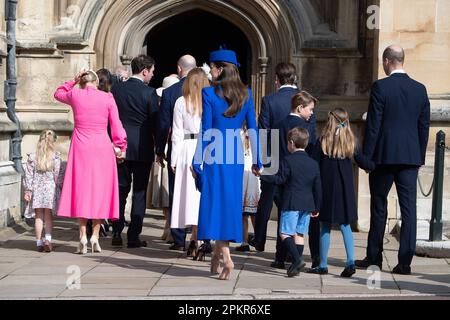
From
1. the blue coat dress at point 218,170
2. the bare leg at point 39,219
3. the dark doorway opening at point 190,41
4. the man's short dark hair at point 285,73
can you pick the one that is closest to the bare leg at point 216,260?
the blue coat dress at point 218,170

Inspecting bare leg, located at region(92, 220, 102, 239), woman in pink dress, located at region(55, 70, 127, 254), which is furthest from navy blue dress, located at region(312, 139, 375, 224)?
bare leg, located at region(92, 220, 102, 239)

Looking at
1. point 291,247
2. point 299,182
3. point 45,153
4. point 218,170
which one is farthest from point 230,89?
point 45,153

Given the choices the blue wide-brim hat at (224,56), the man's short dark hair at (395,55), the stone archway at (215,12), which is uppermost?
the stone archway at (215,12)

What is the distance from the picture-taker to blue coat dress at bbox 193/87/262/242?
8.62m

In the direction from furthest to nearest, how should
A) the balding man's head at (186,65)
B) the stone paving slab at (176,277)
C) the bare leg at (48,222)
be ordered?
1. the balding man's head at (186,65)
2. the bare leg at (48,222)
3. the stone paving slab at (176,277)

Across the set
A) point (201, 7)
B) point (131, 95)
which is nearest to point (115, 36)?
point (201, 7)

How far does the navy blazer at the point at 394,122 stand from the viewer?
9156 mm

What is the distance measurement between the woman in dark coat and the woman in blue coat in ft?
2.31

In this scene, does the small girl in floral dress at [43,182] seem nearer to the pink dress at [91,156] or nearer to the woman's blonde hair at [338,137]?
the pink dress at [91,156]

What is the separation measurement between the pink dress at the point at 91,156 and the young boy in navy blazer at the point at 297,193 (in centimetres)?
208

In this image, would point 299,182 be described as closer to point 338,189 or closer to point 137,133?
point 338,189

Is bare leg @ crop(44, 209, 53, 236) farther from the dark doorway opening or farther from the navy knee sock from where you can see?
the dark doorway opening

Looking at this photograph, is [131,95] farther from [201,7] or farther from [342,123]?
[201,7]

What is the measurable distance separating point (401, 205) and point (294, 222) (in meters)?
1.04
